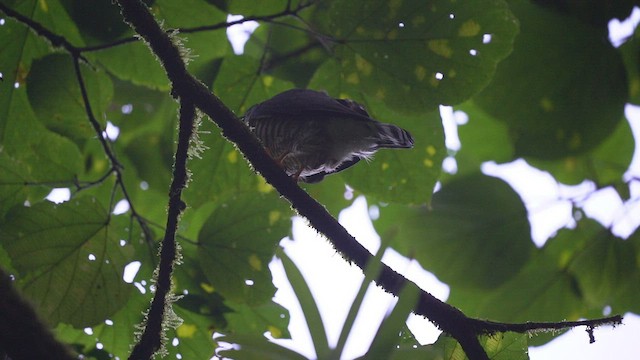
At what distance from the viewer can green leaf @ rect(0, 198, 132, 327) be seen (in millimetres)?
2354

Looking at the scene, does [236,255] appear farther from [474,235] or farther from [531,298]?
[531,298]

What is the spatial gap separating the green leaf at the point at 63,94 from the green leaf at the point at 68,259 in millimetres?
517

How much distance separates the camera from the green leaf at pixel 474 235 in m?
3.11

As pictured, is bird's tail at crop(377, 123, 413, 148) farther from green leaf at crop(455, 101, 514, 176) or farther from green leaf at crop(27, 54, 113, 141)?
green leaf at crop(27, 54, 113, 141)

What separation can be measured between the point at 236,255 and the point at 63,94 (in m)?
1.00

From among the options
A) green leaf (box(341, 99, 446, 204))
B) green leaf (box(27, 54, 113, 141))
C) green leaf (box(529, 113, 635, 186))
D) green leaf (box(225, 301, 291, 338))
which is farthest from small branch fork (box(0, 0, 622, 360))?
green leaf (box(529, 113, 635, 186))

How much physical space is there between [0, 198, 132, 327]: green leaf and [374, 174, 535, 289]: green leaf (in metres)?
1.31

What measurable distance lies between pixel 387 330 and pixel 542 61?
83.8 inches

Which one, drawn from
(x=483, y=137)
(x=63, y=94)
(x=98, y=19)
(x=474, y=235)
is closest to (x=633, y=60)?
(x=483, y=137)

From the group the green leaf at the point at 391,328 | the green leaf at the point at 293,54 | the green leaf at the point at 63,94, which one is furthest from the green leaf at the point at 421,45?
the green leaf at the point at 391,328

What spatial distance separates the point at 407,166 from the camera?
2.83 metres

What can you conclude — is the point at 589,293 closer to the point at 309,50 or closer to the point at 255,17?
the point at 309,50

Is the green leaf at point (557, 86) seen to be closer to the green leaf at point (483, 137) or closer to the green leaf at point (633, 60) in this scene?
the green leaf at point (633, 60)

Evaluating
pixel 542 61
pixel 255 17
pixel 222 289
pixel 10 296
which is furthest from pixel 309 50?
pixel 10 296
